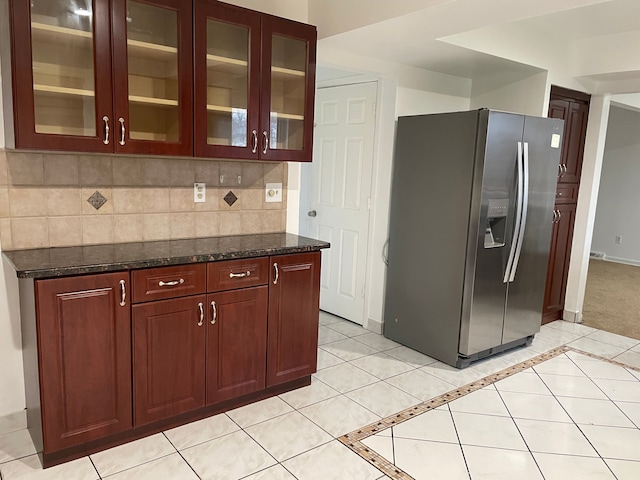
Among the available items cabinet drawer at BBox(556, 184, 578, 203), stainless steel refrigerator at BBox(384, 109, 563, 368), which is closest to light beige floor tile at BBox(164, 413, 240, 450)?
stainless steel refrigerator at BBox(384, 109, 563, 368)

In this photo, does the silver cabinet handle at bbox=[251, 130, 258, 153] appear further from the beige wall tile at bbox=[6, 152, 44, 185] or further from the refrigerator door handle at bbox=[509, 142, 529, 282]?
the refrigerator door handle at bbox=[509, 142, 529, 282]

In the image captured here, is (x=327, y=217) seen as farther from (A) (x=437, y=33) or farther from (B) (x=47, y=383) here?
(B) (x=47, y=383)

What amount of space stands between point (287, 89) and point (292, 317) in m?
1.34

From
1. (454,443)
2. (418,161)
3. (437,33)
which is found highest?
(437,33)

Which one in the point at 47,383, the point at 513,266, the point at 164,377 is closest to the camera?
the point at 47,383

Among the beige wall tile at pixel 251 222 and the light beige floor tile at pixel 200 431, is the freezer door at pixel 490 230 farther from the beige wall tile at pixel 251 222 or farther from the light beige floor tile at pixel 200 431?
the light beige floor tile at pixel 200 431

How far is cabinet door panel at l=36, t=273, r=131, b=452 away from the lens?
203 cm

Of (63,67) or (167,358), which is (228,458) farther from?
(63,67)

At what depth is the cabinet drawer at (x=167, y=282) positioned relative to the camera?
223 centimetres

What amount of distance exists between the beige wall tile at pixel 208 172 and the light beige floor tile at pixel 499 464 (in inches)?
79.5

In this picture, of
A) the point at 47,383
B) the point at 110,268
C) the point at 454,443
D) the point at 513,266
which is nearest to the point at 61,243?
the point at 110,268

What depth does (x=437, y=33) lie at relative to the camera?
9.14 ft

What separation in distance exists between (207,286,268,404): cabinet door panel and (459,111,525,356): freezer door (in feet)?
4.77

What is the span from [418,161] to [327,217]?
1.18m
